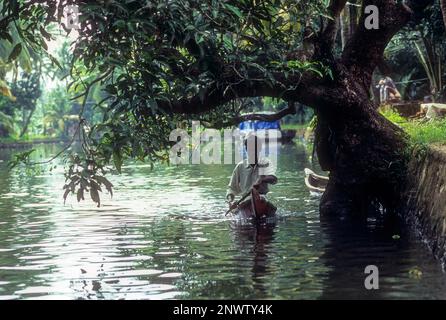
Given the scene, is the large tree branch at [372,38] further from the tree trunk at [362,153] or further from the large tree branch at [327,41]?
the large tree branch at [327,41]

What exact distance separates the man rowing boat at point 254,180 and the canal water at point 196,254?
365mm

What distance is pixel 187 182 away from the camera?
Result: 25.6m

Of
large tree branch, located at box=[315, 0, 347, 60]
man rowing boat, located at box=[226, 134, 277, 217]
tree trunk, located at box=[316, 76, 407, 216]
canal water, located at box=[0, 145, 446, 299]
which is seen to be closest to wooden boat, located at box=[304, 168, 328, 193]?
canal water, located at box=[0, 145, 446, 299]

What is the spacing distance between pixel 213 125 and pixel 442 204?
20.3 ft

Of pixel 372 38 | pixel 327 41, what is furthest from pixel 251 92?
pixel 372 38

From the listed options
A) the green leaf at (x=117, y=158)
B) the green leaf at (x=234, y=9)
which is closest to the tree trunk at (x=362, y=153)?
the green leaf at (x=234, y=9)

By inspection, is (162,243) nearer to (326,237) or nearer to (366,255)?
(326,237)

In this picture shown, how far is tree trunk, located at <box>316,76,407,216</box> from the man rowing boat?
1.22 meters

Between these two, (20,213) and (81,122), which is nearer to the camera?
(81,122)

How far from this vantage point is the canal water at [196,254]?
962cm

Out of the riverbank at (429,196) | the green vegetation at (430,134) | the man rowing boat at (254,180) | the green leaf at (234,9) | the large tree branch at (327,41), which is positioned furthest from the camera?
the man rowing boat at (254,180)

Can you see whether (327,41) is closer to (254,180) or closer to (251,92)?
(251,92)

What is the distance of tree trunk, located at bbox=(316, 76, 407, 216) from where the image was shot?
49.5ft
